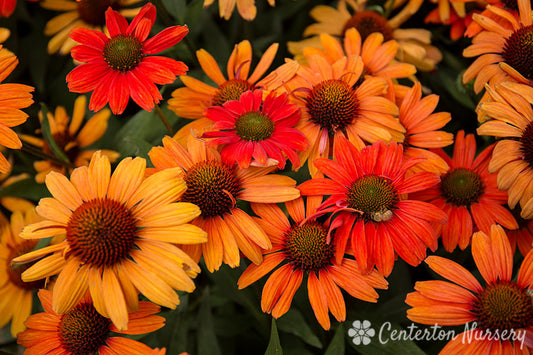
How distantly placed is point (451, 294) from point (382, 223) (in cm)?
24

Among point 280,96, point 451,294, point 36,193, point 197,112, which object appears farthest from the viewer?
point 36,193

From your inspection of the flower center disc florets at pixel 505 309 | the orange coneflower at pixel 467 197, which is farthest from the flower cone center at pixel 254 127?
the flower center disc florets at pixel 505 309

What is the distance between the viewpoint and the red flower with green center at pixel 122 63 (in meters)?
1.39

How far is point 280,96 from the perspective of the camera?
1.37 m

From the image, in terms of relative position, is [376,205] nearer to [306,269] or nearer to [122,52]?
[306,269]

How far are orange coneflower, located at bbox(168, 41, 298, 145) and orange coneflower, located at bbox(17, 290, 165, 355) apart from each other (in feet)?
1.85

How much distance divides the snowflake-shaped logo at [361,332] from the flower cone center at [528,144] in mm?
668

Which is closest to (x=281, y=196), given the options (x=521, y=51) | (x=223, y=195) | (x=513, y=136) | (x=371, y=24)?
(x=223, y=195)

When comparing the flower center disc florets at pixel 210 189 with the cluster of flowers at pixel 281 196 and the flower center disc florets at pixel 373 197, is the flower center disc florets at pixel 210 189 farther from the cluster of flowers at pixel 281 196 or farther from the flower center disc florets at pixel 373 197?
the flower center disc florets at pixel 373 197

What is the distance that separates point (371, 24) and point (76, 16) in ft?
4.32

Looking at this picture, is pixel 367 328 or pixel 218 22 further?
pixel 218 22

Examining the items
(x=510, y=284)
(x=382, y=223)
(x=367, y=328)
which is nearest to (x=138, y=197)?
(x=382, y=223)

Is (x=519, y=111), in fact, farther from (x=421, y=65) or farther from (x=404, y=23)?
(x=404, y=23)

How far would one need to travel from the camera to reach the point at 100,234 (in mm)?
1163
